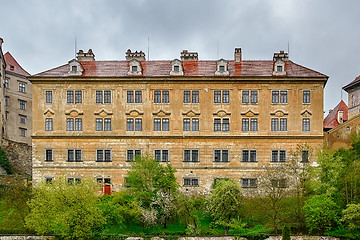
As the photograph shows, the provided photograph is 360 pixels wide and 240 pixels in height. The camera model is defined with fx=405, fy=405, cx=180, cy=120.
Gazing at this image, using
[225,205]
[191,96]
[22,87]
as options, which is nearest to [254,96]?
[191,96]

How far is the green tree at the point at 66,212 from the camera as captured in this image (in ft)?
93.4

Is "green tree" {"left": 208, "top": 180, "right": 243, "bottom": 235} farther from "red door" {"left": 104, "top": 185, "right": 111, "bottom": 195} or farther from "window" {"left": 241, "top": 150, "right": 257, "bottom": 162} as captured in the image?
"red door" {"left": 104, "top": 185, "right": 111, "bottom": 195}

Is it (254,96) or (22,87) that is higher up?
(22,87)

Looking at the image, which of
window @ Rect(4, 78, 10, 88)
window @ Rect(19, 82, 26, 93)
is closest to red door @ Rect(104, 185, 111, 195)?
window @ Rect(4, 78, 10, 88)

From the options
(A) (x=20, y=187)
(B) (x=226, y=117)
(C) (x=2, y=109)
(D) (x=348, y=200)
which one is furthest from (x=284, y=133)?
(C) (x=2, y=109)

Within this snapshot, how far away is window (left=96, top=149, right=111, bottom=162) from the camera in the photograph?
128 ft

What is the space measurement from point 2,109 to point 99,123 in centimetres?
1853

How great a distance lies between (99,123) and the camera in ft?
129

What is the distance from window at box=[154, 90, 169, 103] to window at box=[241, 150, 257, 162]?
9041 millimetres

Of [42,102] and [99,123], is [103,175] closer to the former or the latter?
[99,123]

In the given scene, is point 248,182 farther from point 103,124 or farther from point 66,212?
point 66,212

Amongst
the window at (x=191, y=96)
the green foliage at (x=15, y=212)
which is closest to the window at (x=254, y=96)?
the window at (x=191, y=96)

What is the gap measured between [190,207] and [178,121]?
32.8ft

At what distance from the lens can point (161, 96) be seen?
3947 cm
